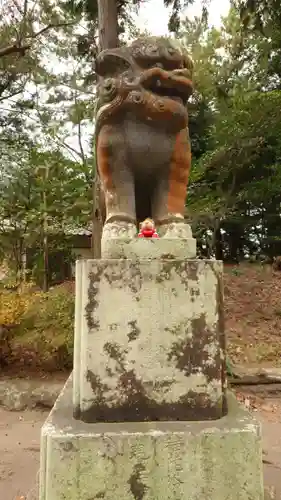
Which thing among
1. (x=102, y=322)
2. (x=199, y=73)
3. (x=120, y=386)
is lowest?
(x=120, y=386)

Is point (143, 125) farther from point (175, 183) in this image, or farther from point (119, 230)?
point (119, 230)

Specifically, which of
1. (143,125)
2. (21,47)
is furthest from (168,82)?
(21,47)

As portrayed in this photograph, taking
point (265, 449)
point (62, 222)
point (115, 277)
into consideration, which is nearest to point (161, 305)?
point (115, 277)

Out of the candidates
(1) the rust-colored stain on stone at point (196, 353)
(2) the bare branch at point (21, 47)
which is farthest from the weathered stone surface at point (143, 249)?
(2) the bare branch at point (21, 47)

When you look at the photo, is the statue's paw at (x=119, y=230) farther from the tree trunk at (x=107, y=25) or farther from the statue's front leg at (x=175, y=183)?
the tree trunk at (x=107, y=25)

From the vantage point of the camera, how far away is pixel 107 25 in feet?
18.4

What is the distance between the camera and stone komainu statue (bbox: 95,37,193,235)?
2.07 m

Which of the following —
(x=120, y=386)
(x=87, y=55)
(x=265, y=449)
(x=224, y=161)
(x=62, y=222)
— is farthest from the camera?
(x=224, y=161)

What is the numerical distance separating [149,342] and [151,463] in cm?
45

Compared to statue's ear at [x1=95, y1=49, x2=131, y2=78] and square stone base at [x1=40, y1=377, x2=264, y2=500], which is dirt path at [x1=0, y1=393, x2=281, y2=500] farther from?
statue's ear at [x1=95, y1=49, x2=131, y2=78]

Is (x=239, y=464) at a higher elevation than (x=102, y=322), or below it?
below

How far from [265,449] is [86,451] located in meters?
2.89

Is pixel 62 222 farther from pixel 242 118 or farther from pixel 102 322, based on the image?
pixel 102 322

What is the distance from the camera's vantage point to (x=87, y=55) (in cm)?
736
